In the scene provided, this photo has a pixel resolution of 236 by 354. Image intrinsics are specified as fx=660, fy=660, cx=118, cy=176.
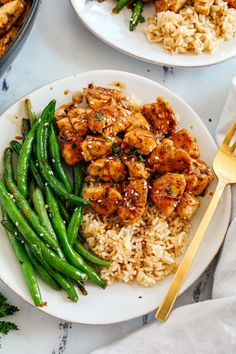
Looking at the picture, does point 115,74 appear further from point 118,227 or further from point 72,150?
point 118,227

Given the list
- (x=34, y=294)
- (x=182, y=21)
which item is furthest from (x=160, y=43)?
(x=34, y=294)

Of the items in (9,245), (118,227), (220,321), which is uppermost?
(9,245)

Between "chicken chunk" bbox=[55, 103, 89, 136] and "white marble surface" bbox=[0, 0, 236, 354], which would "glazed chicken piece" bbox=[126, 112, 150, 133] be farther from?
"white marble surface" bbox=[0, 0, 236, 354]

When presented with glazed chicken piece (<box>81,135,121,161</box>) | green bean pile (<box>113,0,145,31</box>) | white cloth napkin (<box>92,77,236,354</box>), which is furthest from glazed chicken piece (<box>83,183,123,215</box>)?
green bean pile (<box>113,0,145,31</box>)

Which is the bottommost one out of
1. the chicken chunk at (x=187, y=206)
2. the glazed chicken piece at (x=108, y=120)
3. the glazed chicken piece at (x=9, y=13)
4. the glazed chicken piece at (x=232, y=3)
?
the chicken chunk at (x=187, y=206)

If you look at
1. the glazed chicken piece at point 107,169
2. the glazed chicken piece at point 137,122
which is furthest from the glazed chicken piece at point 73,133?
the glazed chicken piece at point 137,122

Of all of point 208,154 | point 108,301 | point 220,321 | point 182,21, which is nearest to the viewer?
point 220,321

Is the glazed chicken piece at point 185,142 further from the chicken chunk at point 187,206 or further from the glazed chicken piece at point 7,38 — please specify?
the glazed chicken piece at point 7,38
